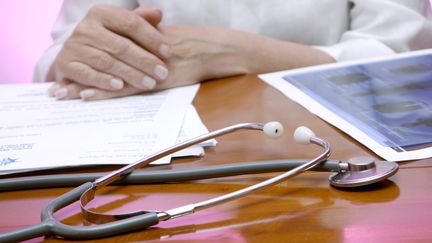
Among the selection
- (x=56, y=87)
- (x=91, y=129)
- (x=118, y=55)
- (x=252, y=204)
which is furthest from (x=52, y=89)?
(x=252, y=204)

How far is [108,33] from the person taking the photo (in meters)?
0.80

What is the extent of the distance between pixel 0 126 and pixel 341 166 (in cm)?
41

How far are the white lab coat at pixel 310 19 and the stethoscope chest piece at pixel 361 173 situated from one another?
0.59 meters

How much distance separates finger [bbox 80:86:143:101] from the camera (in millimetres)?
787

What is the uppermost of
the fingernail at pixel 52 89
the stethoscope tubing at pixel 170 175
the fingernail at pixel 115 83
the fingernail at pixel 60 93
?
the fingernail at pixel 52 89

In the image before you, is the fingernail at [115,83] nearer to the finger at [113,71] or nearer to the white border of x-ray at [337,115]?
the finger at [113,71]

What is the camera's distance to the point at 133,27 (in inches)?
31.1

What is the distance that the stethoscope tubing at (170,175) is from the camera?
0.47 meters

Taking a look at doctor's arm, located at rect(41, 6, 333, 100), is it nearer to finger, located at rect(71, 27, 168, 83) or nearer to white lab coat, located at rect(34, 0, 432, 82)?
finger, located at rect(71, 27, 168, 83)

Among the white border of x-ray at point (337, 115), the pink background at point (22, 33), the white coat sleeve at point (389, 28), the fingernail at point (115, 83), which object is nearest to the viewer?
the white border of x-ray at point (337, 115)

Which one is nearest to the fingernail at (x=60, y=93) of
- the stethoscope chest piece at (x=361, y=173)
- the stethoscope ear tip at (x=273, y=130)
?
the stethoscope ear tip at (x=273, y=130)

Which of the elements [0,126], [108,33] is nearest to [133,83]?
[108,33]

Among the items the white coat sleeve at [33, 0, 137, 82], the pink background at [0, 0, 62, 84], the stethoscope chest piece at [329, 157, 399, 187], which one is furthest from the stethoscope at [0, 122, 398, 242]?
the pink background at [0, 0, 62, 84]

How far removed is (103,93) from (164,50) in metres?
0.10
